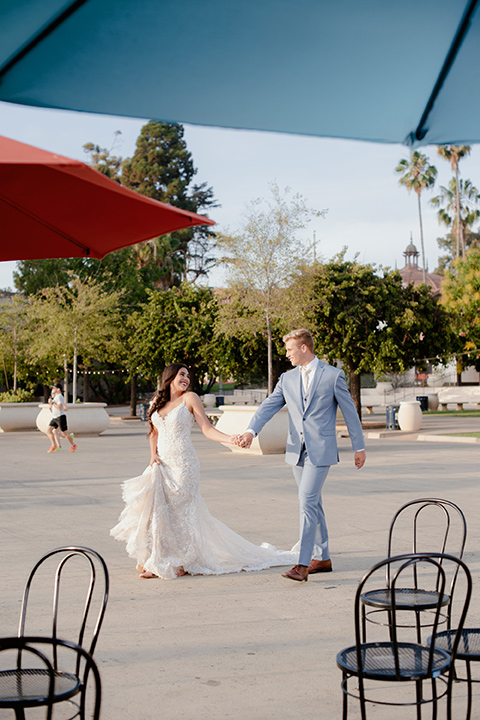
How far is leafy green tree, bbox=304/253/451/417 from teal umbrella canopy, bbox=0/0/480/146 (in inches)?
916

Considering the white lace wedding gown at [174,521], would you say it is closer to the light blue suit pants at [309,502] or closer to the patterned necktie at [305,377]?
the light blue suit pants at [309,502]

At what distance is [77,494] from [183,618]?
6.97m

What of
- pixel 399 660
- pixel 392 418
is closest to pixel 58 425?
pixel 392 418

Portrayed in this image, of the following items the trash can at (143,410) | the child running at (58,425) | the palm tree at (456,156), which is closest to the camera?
the child running at (58,425)

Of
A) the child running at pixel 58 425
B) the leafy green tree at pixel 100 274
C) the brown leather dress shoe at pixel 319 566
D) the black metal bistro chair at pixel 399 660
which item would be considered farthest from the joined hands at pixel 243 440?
the leafy green tree at pixel 100 274

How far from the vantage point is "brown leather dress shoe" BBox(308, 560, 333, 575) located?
6.81 metres

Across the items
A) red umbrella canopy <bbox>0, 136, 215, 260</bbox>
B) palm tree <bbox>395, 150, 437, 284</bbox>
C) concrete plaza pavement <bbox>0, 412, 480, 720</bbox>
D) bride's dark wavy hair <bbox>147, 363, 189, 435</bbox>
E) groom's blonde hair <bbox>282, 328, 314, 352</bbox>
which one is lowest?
concrete plaza pavement <bbox>0, 412, 480, 720</bbox>

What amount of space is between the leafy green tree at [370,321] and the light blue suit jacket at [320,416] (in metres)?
19.8

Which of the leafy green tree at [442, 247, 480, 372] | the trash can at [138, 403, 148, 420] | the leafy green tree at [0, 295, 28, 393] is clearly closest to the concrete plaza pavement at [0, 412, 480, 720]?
the trash can at [138, 403, 148, 420]

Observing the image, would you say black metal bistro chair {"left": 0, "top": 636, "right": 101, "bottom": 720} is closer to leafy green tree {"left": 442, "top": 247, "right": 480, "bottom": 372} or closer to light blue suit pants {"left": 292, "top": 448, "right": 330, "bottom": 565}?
light blue suit pants {"left": 292, "top": 448, "right": 330, "bottom": 565}

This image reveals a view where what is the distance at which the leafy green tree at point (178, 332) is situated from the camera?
32312mm

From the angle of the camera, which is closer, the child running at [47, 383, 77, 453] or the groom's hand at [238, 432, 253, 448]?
the groom's hand at [238, 432, 253, 448]

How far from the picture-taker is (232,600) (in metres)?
6.00

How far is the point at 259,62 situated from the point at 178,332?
1195 inches
